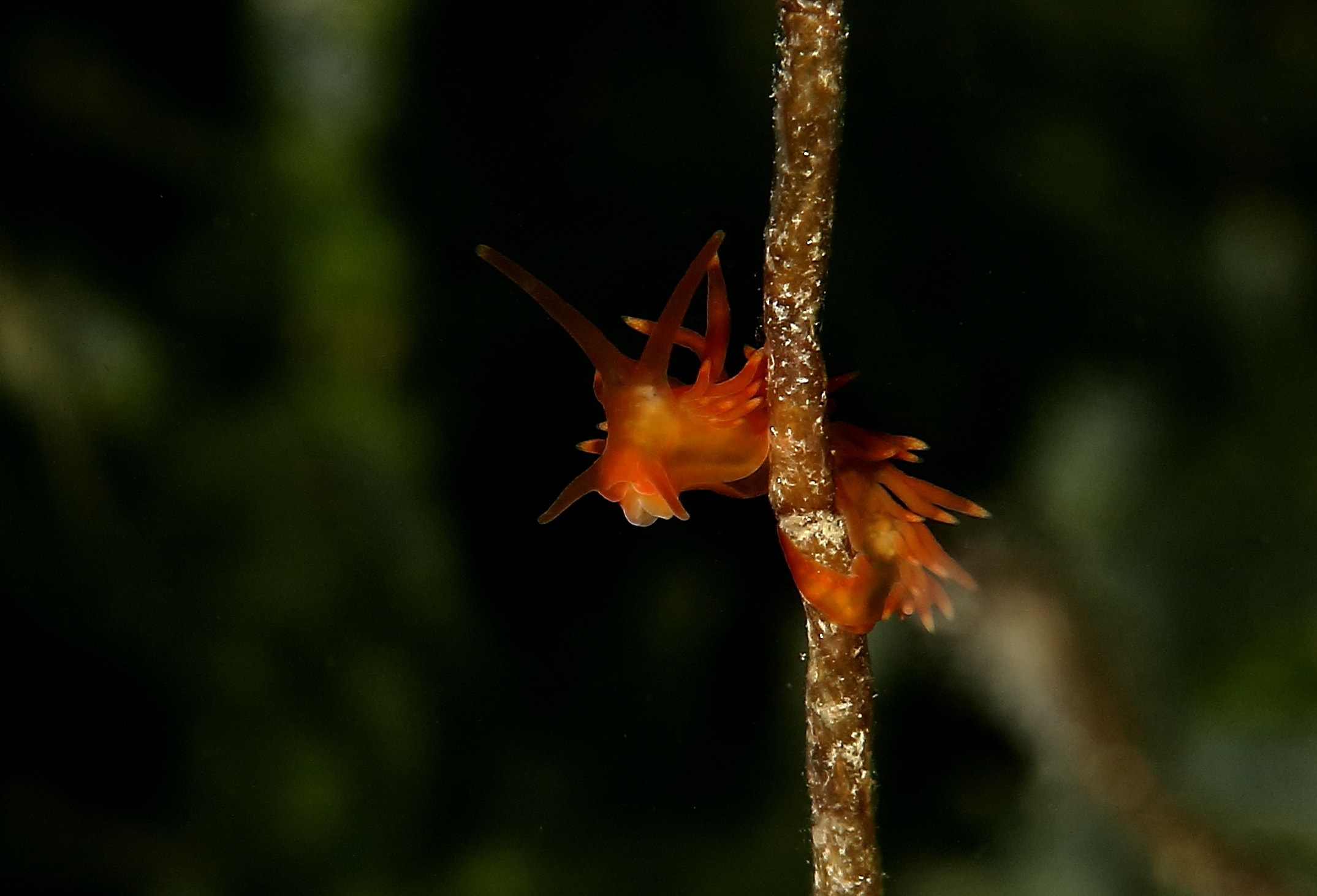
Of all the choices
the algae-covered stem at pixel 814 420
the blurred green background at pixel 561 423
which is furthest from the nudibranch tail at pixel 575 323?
the blurred green background at pixel 561 423

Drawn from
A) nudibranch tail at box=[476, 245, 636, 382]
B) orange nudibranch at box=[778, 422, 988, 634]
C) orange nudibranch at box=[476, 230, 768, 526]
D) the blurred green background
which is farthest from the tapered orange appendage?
the blurred green background

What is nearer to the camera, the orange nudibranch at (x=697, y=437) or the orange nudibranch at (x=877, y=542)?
the orange nudibranch at (x=877, y=542)

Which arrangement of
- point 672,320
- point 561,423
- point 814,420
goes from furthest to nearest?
1. point 561,423
2. point 672,320
3. point 814,420

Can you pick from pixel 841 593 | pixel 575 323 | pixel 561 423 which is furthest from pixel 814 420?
pixel 561 423

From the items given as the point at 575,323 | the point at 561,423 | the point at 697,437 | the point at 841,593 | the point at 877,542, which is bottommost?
the point at 841,593

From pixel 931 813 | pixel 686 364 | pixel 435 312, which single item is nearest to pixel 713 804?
pixel 931 813

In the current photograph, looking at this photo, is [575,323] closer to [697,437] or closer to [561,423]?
[697,437]

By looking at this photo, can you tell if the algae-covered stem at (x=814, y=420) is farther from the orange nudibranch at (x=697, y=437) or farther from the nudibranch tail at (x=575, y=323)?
the nudibranch tail at (x=575, y=323)
